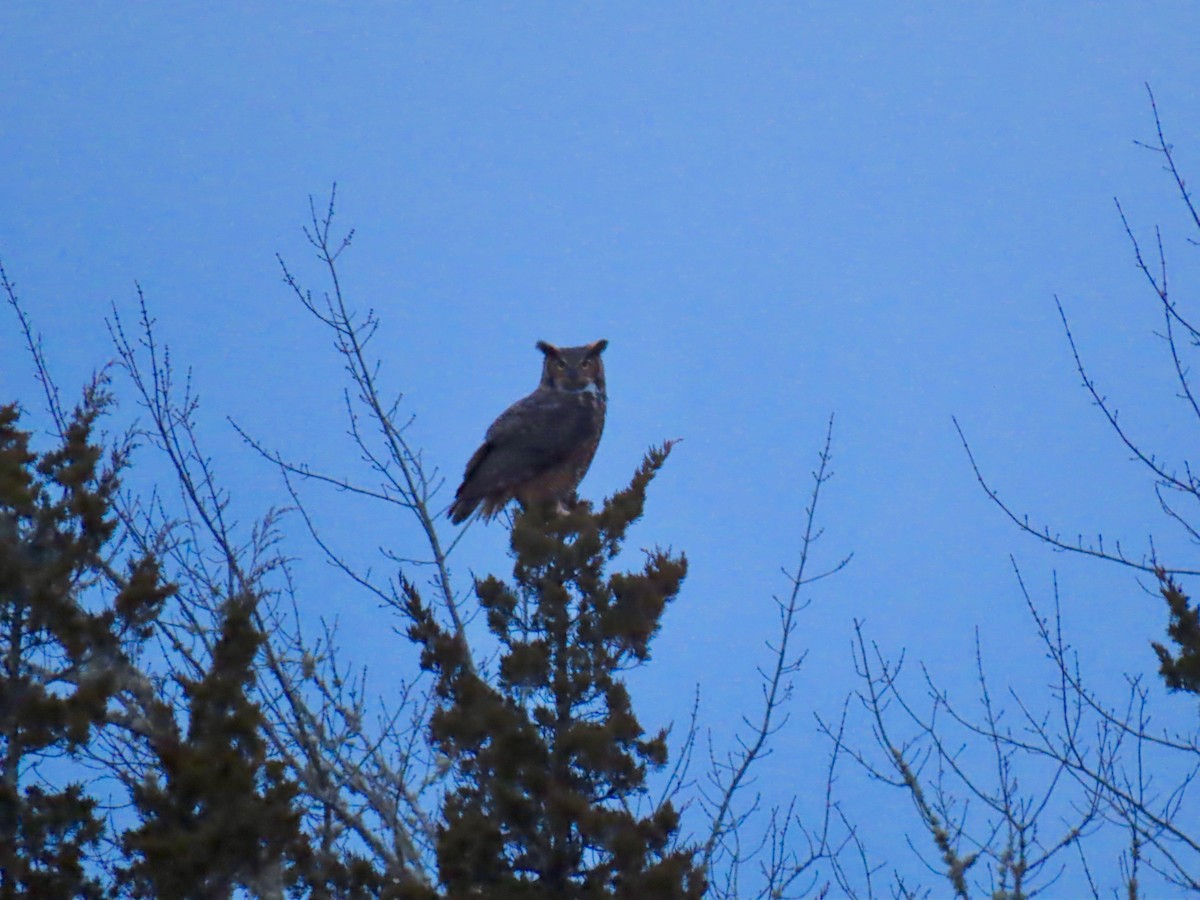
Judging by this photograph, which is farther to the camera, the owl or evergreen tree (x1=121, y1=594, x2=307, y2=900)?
the owl

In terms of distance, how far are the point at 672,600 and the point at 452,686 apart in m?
1.03

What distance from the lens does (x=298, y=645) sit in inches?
250

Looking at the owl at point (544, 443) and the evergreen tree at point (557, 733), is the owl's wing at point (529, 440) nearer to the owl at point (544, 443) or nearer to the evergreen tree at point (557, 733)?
the owl at point (544, 443)

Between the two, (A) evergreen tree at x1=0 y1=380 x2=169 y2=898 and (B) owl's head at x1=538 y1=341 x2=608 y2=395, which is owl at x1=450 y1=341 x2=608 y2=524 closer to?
(B) owl's head at x1=538 y1=341 x2=608 y2=395

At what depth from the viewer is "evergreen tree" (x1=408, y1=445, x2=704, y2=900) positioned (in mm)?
5641

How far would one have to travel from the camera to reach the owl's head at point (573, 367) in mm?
9836

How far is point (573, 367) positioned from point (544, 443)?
784 mm

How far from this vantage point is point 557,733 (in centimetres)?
587

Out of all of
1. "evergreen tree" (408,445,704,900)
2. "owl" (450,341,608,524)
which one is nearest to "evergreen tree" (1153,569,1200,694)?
"evergreen tree" (408,445,704,900)

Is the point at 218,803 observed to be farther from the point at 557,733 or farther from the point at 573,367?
the point at 573,367

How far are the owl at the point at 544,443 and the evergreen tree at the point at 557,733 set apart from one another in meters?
2.83

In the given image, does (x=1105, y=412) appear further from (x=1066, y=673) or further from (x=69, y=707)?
(x=69, y=707)

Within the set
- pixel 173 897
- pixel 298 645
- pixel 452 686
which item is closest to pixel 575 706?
pixel 452 686

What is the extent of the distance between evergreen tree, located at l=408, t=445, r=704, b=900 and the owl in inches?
112
